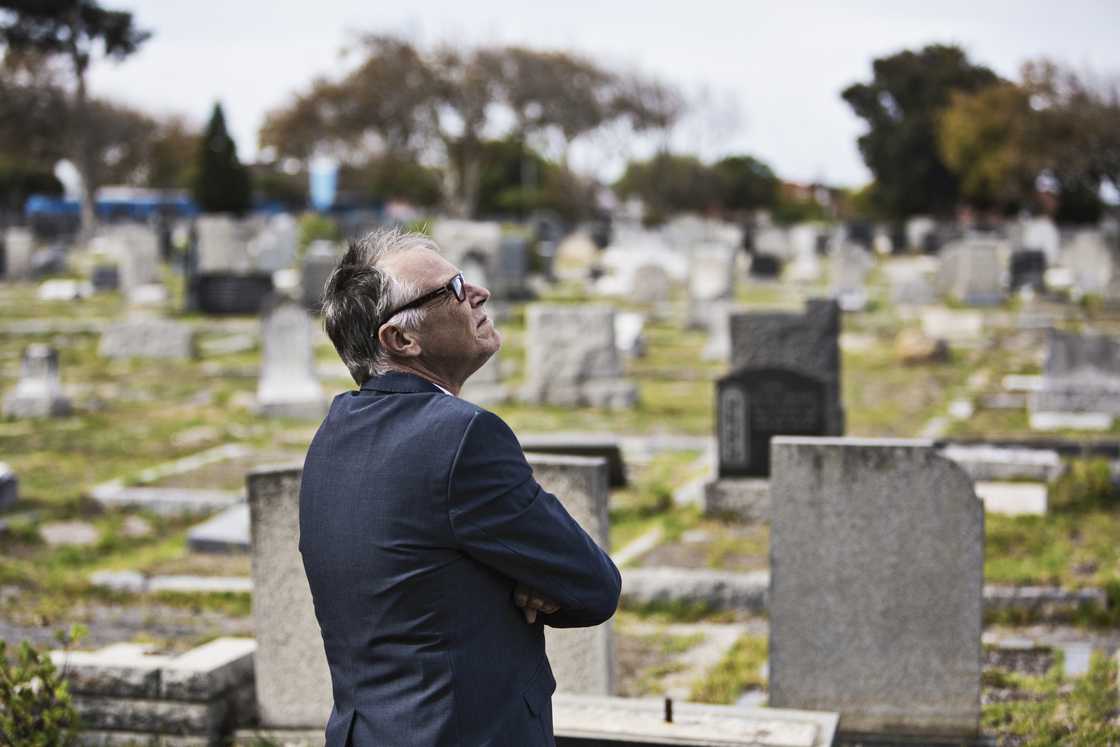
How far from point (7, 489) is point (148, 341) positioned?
853cm

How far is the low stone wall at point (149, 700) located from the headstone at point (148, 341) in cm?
1338

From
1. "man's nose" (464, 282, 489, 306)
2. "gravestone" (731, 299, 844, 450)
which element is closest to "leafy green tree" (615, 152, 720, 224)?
"gravestone" (731, 299, 844, 450)

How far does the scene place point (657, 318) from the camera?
2214 centimetres

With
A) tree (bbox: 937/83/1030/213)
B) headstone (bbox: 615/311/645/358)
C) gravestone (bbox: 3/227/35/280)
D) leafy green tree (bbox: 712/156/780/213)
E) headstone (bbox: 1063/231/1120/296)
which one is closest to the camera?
headstone (bbox: 615/311/645/358)

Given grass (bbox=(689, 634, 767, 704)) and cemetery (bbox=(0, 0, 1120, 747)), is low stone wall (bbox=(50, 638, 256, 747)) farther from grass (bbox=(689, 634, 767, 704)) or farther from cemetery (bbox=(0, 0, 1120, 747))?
grass (bbox=(689, 634, 767, 704))

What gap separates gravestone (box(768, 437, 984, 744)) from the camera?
4.61 meters

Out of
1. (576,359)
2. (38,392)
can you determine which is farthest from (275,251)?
(576,359)

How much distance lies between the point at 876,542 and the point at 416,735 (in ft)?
8.87

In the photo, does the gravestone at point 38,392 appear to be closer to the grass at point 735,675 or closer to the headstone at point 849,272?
the grass at point 735,675

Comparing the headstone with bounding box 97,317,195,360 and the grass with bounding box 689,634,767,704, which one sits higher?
the headstone with bounding box 97,317,195,360

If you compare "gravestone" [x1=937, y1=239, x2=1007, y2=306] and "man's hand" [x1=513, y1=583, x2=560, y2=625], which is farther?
"gravestone" [x1=937, y1=239, x2=1007, y2=306]

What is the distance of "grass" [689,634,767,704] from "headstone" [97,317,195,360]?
1296cm

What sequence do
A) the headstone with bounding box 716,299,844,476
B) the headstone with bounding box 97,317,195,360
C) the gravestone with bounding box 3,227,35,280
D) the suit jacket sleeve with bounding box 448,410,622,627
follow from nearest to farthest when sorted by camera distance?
1. the suit jacket sleeve with bounding box 448,410,622,627
2. the headstone with bounding box 716,299,844,476
3. the headstone with bounding box 97,317,195,360
4. the gravestone with bounding box 3,227,35,280

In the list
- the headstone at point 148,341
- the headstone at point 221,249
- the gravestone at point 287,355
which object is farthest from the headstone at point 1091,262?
the headstone at point 221,249
